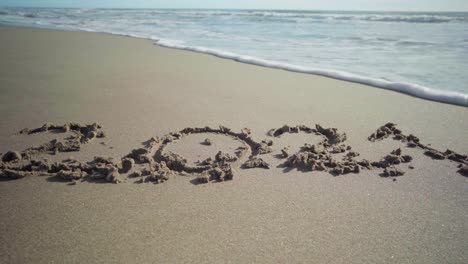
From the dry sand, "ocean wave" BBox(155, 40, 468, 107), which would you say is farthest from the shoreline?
the dry sand

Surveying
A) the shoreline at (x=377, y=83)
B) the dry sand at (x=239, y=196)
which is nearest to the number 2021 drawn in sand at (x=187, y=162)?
the dry sand at (x=239, y=196)

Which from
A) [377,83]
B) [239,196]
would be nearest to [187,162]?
[239,196]

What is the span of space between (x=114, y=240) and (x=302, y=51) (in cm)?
543

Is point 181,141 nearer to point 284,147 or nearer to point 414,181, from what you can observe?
point 284,147

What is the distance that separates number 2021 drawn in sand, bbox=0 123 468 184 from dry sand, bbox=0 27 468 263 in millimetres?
59

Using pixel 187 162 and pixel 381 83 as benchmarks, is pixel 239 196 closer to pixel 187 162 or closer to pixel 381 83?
pixel 187 162

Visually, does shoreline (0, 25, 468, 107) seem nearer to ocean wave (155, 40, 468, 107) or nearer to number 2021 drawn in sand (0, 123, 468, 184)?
ocean wave (155, 40, 468, 107)

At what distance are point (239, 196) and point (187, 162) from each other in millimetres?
504

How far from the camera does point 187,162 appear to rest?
6.87 ft

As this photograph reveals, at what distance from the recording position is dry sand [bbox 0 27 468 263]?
134cm

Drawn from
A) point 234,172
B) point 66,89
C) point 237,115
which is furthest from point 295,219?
point 66,89

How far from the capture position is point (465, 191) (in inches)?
70.2

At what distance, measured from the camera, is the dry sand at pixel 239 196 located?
1.34 metres

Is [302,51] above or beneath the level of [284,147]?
above
